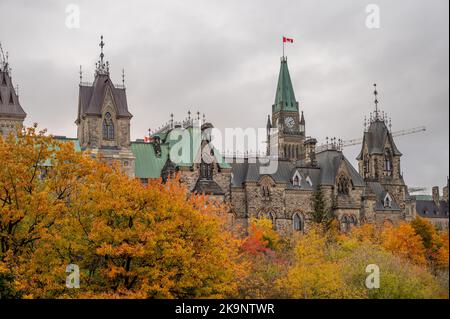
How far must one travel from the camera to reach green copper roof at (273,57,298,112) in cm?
13025

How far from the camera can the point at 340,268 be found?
135ft

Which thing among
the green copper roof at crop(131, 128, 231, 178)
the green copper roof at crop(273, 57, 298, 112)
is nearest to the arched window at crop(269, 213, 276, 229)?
the green copper roof at crop(131, 128, 231, 178)

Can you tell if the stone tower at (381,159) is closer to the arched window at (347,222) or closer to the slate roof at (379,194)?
the slate roof at (379,194)

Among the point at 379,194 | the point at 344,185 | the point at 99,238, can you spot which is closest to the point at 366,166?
the point at 379,194

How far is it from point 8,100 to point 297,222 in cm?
3109

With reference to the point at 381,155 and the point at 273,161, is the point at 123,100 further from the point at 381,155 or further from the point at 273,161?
the point at 381,155

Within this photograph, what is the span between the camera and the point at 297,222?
2921 inches

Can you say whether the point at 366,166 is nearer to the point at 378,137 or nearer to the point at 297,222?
the point at 378,137

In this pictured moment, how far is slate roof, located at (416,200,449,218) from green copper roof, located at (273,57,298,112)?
3022cm

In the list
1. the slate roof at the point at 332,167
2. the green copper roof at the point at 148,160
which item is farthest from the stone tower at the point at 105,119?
the slate roof at the point at 332,167

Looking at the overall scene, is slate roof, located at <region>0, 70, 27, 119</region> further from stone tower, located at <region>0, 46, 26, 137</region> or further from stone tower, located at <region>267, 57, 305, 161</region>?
stone tower, located at <region>267, 57, 305, 161</region>

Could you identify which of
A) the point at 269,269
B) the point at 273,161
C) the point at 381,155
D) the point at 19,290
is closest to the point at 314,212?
the point at 273,161

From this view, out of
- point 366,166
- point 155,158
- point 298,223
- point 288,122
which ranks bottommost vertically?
point 298,223

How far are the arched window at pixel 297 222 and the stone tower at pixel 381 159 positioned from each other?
1556 cm
